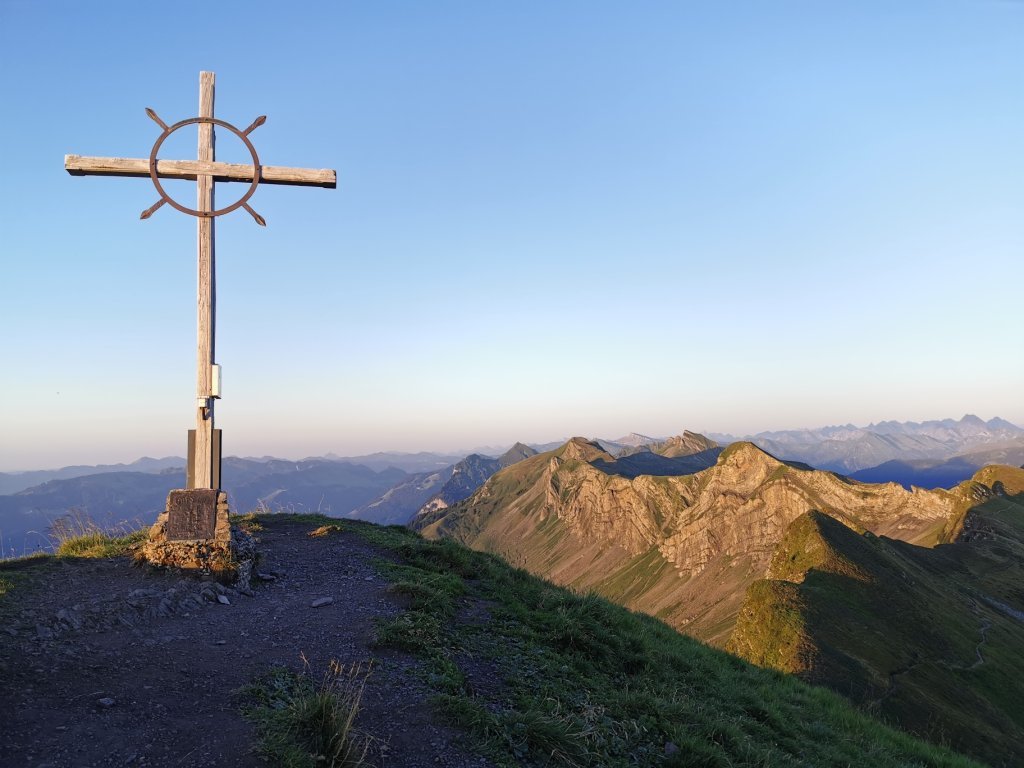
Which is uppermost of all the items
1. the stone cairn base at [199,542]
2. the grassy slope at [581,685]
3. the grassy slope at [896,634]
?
the stone cairn base at [199,542]

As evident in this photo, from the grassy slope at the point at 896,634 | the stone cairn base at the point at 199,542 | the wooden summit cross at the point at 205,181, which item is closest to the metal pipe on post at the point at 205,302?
the wooden summit cross at the point at 205,181

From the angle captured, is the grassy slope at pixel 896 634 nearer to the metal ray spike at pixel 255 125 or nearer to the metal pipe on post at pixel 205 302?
the metal pipe on post at pixel 205 302

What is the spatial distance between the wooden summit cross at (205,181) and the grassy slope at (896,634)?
70.4 ft

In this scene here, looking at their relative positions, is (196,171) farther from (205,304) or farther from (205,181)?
(205,304)

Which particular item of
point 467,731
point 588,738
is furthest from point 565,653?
point 467,731

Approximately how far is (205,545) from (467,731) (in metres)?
7.56

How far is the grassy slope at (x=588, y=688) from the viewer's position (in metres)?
7.42

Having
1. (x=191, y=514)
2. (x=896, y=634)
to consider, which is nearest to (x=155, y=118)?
(x=191, y=514)

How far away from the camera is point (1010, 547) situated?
256 feet

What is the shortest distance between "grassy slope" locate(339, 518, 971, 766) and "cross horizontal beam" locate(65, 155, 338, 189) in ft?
30.3

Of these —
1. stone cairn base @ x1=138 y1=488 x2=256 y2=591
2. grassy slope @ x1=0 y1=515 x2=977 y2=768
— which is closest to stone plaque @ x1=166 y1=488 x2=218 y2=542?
stone cairn base @ x1=138 y1=488 x2=256 y2=591

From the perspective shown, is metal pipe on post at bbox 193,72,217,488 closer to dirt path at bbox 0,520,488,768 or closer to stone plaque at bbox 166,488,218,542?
stone plaque at bbox 166,488,218,542

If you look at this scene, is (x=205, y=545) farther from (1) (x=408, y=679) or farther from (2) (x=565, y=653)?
(2) (x=565, y=653)

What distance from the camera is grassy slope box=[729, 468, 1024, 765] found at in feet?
98.6
